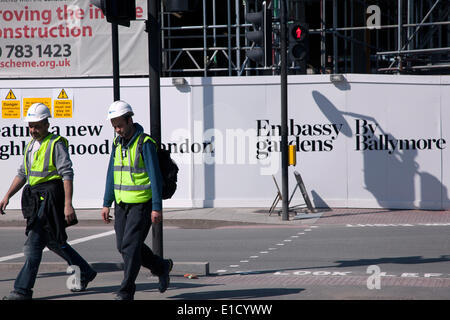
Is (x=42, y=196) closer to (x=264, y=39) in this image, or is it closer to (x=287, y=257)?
(x=287, y=257)

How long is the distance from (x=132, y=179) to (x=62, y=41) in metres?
13.5

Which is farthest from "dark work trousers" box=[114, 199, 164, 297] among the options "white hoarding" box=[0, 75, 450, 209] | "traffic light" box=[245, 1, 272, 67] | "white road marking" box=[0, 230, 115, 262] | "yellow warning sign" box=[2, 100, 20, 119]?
"yellow warning sign" box=[2, 100, 20, 119]

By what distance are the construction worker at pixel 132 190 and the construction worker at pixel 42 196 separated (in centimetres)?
64

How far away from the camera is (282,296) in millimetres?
8266

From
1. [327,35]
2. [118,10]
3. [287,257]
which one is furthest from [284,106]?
[327,35]

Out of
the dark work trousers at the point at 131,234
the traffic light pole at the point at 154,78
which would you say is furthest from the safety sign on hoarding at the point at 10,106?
the dark work trousers at the point at 131,234

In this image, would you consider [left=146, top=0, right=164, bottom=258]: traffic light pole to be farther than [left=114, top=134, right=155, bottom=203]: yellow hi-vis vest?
Yes

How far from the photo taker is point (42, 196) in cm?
817

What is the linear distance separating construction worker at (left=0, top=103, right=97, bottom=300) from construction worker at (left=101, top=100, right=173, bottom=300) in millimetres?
644

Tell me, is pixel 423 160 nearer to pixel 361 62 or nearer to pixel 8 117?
pixel 8 117

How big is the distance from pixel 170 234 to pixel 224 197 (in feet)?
13.6

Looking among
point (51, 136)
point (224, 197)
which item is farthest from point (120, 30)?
point (51, 136)

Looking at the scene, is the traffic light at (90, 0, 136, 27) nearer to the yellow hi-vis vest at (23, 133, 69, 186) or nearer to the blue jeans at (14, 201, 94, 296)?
the yellow hi-vis vest at (23, 133, 69, 186)

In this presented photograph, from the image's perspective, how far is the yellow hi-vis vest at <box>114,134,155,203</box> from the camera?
760 cm
